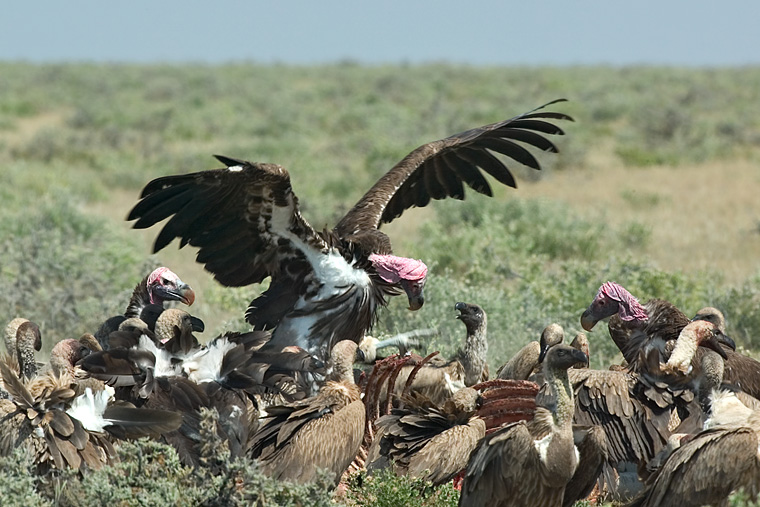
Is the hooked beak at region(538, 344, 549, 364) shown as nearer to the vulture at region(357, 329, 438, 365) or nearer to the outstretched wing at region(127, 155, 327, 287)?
the vulture at region(357, 329, 438, 365)

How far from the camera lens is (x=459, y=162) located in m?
8.94

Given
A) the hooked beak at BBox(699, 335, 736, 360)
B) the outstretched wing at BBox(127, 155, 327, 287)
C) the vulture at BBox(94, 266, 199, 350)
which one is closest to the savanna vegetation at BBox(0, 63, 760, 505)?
the vulture at BBox(94, 266, 199, 350)

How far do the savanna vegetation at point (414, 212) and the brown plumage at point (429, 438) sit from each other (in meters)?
0.17

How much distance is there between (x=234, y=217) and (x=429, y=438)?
195 cm

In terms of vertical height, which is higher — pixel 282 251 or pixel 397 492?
pixel 282 251

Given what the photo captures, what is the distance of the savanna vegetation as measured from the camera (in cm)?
874

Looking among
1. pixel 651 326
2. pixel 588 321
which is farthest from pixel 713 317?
pixel 588 321

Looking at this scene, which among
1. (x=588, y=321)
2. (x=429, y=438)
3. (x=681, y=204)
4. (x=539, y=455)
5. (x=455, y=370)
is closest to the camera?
(x=539, y=455)

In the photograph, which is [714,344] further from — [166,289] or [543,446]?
[166,289]

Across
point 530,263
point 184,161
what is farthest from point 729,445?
point 184,161

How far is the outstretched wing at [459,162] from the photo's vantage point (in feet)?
27.7

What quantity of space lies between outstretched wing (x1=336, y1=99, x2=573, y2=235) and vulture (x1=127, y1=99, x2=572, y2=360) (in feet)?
2.64

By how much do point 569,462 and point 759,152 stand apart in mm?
19688

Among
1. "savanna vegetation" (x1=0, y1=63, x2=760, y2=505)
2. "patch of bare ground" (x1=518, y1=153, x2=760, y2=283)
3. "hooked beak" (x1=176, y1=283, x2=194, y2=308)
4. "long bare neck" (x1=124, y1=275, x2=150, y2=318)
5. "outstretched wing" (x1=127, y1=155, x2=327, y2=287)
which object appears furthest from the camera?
"patch of bare ground" (x1=518, y1=153, x2=760, y2=283)
